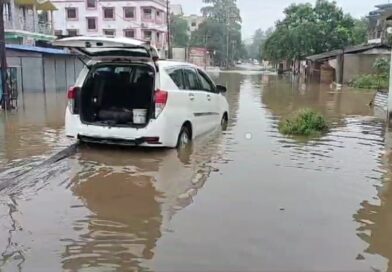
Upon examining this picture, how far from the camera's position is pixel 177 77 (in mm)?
8695

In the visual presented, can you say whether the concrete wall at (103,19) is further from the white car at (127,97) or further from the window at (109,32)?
the white car at (127,97)

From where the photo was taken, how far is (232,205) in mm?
5758

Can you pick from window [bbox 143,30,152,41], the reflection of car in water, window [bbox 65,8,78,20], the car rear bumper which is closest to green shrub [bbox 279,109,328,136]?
the reflection of car in water

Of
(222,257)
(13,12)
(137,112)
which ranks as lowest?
(222,257)

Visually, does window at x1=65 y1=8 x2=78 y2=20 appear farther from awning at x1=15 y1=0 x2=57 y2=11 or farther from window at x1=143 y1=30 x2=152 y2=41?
awning at x1=15 y1=0 x2=57 y2=11

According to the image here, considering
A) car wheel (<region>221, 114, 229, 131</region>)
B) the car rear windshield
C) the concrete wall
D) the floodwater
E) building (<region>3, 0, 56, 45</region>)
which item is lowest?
the floodwater

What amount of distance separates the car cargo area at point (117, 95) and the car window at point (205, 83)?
176cm

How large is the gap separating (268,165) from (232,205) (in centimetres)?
230

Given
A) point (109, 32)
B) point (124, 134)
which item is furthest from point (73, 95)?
point (109, 32)

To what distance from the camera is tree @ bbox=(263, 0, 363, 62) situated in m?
46.3

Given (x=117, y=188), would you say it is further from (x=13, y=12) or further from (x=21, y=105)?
(x=13, y=12)

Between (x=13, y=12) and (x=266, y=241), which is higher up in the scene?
(x=13, y=12)

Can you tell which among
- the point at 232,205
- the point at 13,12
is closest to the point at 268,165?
the point at 232,205

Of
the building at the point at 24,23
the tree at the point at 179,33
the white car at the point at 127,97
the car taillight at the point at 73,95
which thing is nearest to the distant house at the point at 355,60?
the building at the point at 24,23
